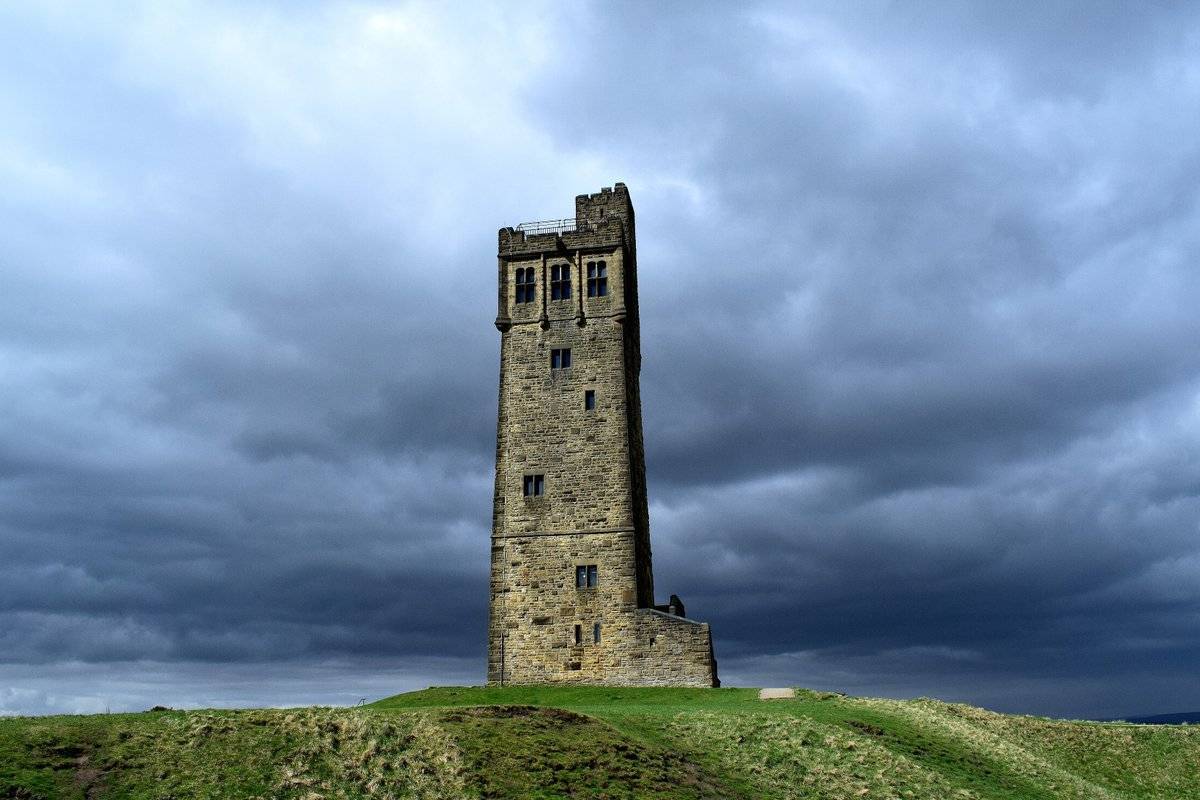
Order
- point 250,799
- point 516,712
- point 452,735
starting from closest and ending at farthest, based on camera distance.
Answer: point 250,799, point 452,735, point 516,712

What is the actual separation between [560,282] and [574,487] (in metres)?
12.1

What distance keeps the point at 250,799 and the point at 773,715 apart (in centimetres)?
1818

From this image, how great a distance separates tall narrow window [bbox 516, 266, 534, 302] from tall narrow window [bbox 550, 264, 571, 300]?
122 cm

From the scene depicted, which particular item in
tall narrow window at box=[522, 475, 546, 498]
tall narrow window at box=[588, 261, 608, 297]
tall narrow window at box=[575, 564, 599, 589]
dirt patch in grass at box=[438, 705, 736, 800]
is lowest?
dirt patch in grass at box=[438, 705, 736, 800]

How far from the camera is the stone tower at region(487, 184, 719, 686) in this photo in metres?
47.0

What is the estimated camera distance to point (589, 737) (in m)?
25.7

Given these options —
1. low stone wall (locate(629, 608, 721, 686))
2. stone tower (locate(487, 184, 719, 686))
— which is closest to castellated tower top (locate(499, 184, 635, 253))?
stone tower (locate(487, 184, 719, 686))

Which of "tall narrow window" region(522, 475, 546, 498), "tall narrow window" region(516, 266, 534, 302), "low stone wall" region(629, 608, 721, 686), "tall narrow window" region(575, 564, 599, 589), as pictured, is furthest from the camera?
"tall narrow window" region(516, 266, 534, 302)

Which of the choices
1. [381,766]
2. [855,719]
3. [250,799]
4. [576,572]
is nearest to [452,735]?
[381,766]

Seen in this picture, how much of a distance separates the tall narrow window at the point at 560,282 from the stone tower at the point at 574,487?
0.22 feet

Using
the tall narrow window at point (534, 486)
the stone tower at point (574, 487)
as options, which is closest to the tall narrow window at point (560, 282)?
the stone tower at point (574, 487)

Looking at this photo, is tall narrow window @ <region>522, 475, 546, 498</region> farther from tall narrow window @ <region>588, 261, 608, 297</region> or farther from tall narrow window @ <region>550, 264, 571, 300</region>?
tall narrow window @ <region>588, 261, 608, 297</region>

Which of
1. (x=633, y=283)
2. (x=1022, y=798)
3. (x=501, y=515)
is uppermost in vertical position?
(x=633, y=283)

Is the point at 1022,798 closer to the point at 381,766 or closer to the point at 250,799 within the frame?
the point at 381,766
